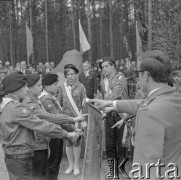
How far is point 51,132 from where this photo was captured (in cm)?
383

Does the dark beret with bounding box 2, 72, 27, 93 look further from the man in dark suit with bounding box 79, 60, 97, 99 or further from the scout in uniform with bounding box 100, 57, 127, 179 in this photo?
the man in dark suit with bounding box 79, 60, 97, 99

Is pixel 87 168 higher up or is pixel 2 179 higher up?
pixel 87 168

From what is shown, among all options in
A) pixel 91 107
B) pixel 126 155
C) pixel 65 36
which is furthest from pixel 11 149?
pixel 65 36

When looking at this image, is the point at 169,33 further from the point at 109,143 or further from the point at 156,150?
the point at 156,150

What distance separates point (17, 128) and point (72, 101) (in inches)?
100

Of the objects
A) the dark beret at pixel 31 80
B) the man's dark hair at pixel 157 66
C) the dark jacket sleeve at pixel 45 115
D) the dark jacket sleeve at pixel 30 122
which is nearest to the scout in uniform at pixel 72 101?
the dark beret at pixel 31 80

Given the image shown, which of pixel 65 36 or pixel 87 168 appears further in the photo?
pixel 65 36

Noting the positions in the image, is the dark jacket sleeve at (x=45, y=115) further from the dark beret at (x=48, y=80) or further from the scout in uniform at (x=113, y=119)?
the scout in uniform at (x=113, y=119)

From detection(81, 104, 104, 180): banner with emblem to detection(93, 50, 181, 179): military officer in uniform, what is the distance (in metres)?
0.70

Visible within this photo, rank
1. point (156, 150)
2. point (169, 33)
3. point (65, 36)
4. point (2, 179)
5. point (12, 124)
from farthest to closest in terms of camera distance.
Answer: point (65, 36) < point (169, 33) < point (2, 179) < point (12, 124) < point (156, 150)

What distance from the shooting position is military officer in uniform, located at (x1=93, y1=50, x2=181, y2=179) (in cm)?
205

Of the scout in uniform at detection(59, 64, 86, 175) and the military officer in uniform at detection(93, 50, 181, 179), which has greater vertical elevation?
the military officer in uniform at detection(93, 50, 181, 179)

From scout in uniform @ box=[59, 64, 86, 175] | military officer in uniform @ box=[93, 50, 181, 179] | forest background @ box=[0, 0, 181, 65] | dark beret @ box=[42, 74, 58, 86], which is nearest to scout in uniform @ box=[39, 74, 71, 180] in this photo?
dark beret @ box=[42, 74, 58, 86]

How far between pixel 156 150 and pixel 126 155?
4.27m
